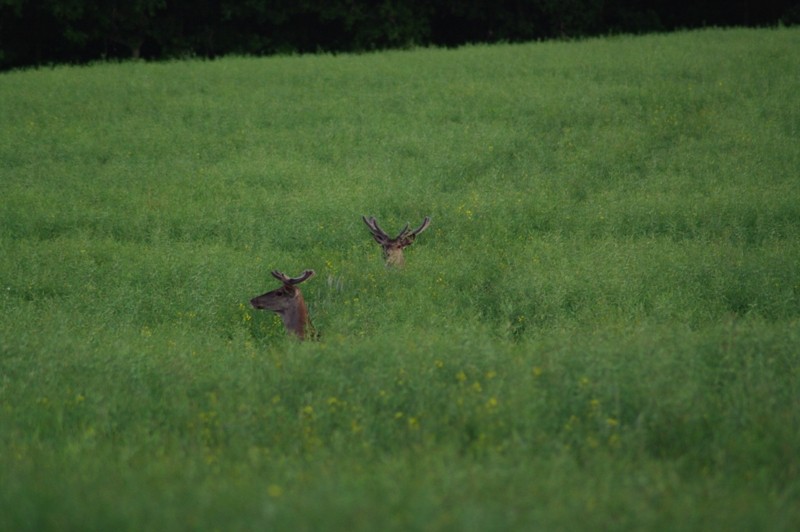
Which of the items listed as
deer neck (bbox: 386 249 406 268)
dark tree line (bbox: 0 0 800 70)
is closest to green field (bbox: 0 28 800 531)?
deer neck (bbox: 386 249 406 268)

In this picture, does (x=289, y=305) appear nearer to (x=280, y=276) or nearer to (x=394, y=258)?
(x=280, y=276)

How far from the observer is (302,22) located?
38562 mm

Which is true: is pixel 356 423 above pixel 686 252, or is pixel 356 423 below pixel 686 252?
below

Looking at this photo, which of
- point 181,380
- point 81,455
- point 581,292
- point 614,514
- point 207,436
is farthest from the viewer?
point 581,292

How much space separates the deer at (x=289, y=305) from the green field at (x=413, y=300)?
1.14 ft

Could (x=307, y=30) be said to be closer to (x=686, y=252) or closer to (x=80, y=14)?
(x=80, y=14)

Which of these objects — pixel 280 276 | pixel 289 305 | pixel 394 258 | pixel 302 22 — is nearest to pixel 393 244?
pixel 394 258

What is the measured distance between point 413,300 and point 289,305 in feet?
5.02

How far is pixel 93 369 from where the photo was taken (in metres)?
7.93

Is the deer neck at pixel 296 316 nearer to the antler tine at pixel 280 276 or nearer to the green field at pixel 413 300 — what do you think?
the antler tine at pixel 280 276

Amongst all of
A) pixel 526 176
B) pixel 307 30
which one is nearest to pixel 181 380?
pixel 526 176

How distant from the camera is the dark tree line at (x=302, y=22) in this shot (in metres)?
35.7

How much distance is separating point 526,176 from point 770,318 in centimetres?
748

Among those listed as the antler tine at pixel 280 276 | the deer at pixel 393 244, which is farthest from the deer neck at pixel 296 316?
the deer at pixel 393 244
